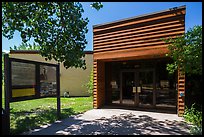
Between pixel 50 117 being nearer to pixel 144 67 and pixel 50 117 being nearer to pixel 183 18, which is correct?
pixel 144 67

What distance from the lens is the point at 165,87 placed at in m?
10.0

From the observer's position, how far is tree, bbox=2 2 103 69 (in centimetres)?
705

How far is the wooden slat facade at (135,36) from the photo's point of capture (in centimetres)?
874

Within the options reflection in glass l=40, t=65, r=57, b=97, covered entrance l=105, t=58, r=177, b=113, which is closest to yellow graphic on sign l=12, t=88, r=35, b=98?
reflection in glass l=40, t=65, r=57, b=97

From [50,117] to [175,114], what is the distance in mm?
6031

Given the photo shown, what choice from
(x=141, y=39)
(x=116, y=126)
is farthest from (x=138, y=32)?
(x=116, y=126)

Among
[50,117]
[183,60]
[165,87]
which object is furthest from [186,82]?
[50,117]

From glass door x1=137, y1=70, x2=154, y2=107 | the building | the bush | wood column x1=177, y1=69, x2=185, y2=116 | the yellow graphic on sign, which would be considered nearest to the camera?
the yellow graphic on sign

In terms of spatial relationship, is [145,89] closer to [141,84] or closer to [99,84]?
[141,84]

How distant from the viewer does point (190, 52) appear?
6430mm

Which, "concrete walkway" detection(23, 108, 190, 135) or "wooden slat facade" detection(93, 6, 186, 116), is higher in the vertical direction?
"wooden slat facade" detection(93, 6, 186, 116)

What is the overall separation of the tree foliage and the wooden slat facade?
1.62m

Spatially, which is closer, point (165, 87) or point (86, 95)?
point (165, 87)

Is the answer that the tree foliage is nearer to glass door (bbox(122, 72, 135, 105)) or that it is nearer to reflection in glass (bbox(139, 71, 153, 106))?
reflection in glass (bbox(139, 71, 153, 106))
